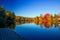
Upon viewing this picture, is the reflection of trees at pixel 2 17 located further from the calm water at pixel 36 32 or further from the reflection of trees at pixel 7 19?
the calm water at pixel 36 32

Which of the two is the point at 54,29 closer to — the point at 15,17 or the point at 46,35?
the point at 46,35

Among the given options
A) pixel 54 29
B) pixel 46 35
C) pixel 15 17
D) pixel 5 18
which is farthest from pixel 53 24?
pixel 5 18

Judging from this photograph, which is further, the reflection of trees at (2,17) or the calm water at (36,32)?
the reflection of trees at (2,17)

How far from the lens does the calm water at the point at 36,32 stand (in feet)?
15.3

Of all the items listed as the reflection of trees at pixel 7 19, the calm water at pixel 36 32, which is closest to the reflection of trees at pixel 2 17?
the reflection of trees at pixel 7 19

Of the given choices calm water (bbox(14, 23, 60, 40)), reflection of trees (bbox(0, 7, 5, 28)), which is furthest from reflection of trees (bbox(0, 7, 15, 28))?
calm water (bbox(14, 23, 60, 40))

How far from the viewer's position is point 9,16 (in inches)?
193

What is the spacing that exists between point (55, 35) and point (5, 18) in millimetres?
1879

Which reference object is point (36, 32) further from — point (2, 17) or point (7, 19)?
point (2, 17)

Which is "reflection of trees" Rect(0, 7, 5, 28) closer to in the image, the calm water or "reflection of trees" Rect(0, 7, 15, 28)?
"reflection of trees" Rect(0, 7, 15, 28)

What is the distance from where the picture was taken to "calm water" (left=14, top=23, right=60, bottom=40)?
15.3ft

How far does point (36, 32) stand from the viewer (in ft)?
15.7

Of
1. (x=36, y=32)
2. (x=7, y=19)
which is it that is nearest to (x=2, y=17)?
(x=7, y=19)

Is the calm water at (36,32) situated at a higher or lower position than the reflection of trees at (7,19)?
lower
